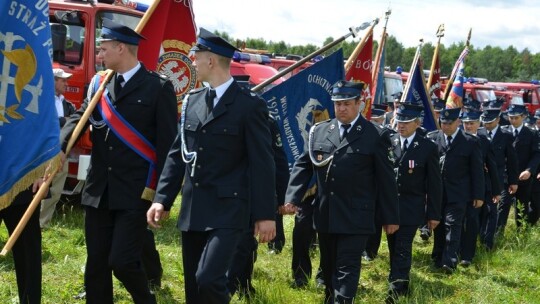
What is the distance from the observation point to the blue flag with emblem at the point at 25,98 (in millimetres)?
3926

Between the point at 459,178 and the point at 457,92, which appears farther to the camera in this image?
Result: the point at 457,92

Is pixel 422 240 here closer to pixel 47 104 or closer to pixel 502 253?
pixel 502 253

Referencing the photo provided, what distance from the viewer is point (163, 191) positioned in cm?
451

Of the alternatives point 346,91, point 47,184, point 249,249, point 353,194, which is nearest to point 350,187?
point 353,194

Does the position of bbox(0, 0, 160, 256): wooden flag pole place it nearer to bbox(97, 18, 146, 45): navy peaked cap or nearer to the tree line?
bbox(97, 18, 146, 45): navy peaked cap

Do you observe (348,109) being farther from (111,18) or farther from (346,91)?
(111,18)

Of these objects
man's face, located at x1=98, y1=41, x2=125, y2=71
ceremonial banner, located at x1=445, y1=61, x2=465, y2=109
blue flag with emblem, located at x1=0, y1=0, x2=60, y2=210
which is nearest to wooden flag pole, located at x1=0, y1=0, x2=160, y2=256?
man's face, located at x1=98, y1=41, x2=125, y2=71

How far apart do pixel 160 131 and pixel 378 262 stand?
14.5 ft

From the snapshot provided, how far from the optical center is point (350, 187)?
587 cm

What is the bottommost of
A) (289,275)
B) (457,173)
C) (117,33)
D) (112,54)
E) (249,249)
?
(289,275)

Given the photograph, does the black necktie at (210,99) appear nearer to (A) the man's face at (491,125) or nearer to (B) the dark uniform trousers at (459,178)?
(B) the dark uniform trousers at (459,178)

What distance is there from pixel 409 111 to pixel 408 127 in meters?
0.16

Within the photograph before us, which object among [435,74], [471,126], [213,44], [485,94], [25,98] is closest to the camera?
[25,98]

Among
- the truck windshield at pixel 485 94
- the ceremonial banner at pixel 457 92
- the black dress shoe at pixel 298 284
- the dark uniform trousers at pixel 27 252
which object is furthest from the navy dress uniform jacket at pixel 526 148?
the truck windshield at pixel 485 94
